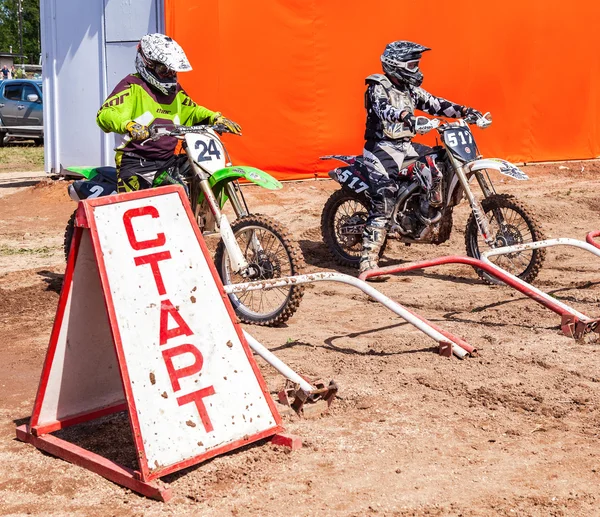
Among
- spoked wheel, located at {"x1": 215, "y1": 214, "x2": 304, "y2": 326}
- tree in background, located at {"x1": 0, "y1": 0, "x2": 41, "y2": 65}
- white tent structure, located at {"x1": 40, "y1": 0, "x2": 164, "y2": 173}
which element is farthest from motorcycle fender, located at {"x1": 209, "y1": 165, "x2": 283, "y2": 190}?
tree in background, located at {"x1": 0, "y1": 0, "x2": 41, "y2": 65}

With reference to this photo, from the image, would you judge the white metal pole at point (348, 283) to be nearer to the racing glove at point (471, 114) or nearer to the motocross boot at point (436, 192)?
the motocross boot at point (436, 192)

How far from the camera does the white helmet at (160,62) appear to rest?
670cm

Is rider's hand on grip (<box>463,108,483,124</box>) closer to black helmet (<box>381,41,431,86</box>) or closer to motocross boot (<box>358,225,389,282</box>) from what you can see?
black helmet (<box>381,41,431,86</box>)

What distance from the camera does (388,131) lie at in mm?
8000

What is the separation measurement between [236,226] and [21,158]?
541 inches

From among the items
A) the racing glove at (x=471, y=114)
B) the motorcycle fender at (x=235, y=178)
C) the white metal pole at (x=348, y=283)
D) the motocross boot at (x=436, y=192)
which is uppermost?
the racing glove at (x=471, y=114)

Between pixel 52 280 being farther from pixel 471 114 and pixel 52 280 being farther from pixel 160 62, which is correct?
pixel 471 114

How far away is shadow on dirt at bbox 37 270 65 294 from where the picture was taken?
7896 millimetres

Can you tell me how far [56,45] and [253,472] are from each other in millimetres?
10123

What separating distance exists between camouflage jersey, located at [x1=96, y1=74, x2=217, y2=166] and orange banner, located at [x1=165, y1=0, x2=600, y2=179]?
16.5 ft

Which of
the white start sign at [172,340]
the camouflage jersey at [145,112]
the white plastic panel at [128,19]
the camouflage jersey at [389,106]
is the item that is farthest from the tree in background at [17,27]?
the white start sign at [172,340]

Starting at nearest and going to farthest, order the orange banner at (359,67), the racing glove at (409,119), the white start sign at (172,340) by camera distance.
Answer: the white start sign at (172,340) < the racing glove at (409,119) < the orange banner at (359,67)

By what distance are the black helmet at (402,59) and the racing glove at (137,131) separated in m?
2.28

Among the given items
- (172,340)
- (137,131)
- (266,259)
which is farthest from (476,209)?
(172,340)
